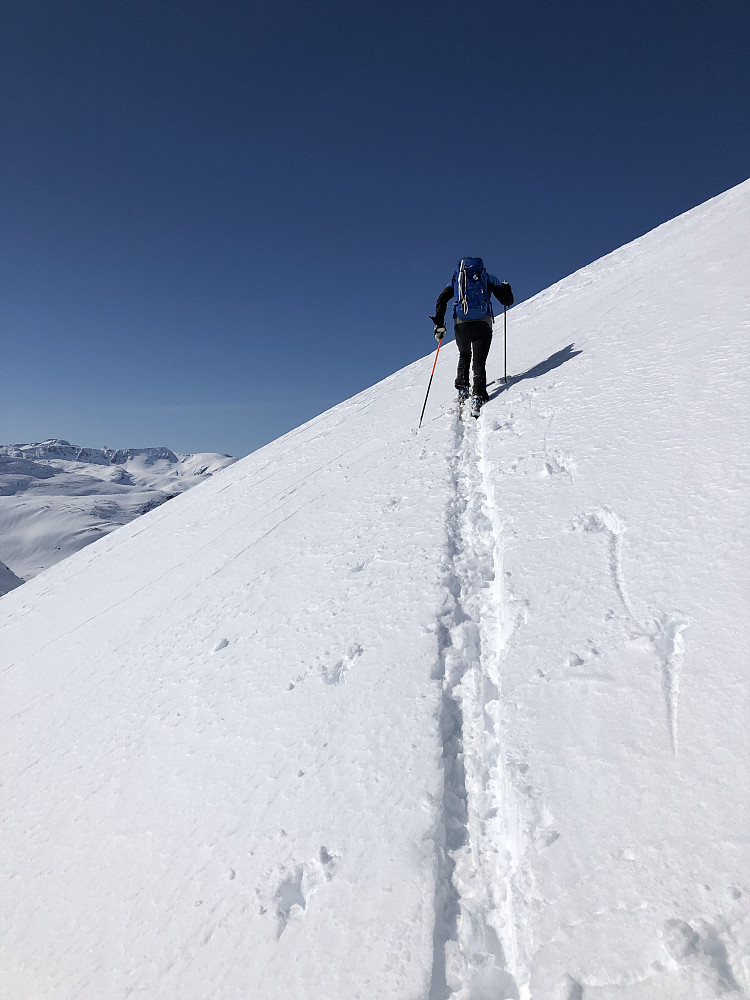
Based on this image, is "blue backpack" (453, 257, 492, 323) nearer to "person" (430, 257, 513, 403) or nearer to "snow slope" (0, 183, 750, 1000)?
"person" (430, 257, 513, 403)

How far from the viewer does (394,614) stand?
3566 mm

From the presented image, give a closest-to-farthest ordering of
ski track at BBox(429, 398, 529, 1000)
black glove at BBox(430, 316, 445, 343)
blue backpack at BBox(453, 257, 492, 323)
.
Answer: ski track at BBox(429, 398, 529, 1000) → blue backpack at BBox(453, 257, 492, 323) → black glove at BBox(430, 316, 445, 343)

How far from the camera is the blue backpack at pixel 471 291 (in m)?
6.96

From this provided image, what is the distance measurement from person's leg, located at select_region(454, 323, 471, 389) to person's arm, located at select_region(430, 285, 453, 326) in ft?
1.49

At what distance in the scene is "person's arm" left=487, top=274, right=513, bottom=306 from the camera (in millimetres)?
7109

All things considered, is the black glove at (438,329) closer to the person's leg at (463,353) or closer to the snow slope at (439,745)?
the person's leg at (463,353)

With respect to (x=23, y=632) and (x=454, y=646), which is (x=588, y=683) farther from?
(x=23, y=632)

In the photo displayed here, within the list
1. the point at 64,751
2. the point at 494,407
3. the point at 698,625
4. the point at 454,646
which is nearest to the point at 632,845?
the point at 698,625

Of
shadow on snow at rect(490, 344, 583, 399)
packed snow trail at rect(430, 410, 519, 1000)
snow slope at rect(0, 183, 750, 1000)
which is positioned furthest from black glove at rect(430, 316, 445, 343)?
packed snow trail at rect(430, 410, 519, 1000)

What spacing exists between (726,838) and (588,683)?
83cm

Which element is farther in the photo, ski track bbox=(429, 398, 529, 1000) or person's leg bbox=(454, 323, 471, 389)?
person's leg bbox=(454, 323, 471, 389)

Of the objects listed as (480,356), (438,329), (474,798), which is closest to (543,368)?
(480,356)

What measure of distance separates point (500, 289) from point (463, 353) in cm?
106

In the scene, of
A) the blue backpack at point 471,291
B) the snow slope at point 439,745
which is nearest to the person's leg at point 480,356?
the blue backpack at point 471,291
